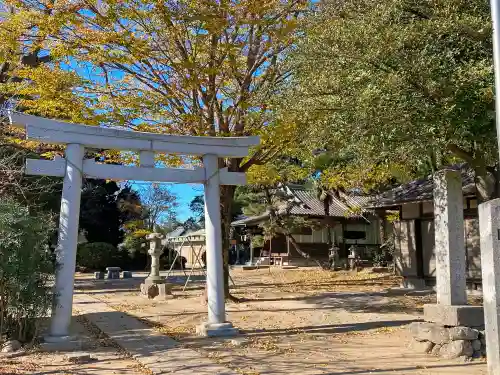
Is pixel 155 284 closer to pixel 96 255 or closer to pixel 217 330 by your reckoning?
pixel 217 330

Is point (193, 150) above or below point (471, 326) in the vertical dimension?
above

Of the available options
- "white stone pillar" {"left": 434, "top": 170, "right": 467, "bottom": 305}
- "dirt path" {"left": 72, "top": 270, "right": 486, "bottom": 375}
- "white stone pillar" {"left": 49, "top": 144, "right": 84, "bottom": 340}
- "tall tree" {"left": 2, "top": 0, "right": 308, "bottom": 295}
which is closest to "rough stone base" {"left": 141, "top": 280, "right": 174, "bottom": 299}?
"dirt path" {"left": 72, "top": 270, "right": 486, "bottom": 375}

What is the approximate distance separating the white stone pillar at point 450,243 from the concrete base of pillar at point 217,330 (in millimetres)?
3705

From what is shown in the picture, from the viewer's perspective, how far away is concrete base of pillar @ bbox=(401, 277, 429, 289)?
1667cm

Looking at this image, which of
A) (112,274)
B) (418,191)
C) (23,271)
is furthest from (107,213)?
(23,271)

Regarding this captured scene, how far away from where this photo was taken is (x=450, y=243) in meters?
7.98

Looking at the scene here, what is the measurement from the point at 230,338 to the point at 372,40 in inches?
221

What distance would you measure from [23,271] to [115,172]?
2.36 meters

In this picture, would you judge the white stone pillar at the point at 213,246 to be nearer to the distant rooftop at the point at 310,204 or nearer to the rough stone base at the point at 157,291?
the rough stone base at the point at 157,291

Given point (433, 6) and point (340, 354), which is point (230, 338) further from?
point (433, 6)

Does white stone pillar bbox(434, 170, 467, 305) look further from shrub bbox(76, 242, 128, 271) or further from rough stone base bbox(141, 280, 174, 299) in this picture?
shrub bbox(76, 242, 128, 271)

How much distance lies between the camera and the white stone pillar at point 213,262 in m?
9.37

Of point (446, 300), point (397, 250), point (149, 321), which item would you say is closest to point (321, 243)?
point (397, 250)

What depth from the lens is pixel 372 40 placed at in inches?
313
